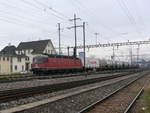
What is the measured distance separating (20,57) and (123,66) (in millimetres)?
39742

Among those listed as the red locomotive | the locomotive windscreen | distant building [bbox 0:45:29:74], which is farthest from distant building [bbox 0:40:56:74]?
the red locomotive

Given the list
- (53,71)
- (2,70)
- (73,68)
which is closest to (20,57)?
(2,70)

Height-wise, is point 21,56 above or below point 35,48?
below

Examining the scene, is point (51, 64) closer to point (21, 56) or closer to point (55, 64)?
point (55, 64)

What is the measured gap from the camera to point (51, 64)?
3778 centimetres

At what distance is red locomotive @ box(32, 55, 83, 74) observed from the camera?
36675 millimetres

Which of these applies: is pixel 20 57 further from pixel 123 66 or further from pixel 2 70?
pixel 123 66

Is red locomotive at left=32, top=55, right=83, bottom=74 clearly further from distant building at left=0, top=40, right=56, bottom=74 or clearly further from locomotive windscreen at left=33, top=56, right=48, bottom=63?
distant building at left=0, top=40, right=56, bottom=74

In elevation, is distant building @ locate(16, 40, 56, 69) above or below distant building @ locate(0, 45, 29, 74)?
above

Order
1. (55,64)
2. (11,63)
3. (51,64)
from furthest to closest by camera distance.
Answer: (11,63), (55,64), (51,64)

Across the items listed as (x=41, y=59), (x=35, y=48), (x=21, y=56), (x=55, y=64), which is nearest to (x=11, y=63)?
(x=21, y=56)

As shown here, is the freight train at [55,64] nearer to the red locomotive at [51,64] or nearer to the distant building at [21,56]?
the red locomotive at [51,64]

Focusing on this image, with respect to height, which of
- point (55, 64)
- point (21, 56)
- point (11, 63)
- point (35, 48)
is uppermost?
point (35, 48)

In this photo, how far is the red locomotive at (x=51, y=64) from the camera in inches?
1444
